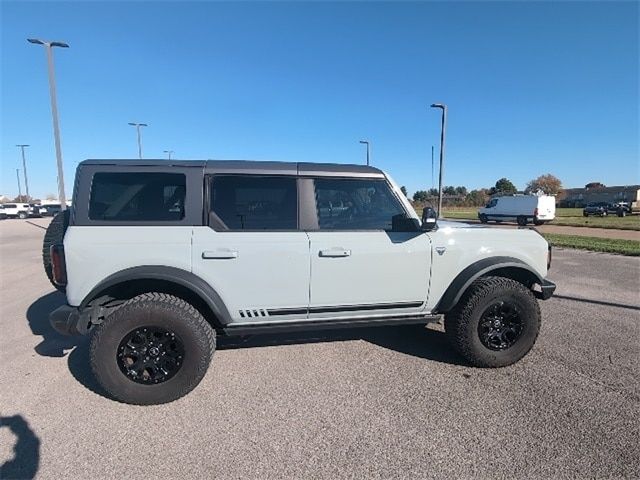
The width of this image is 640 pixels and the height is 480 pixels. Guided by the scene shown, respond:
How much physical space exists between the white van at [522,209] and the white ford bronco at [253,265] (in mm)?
28830

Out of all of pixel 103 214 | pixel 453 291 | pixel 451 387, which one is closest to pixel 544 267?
pixel 453 291

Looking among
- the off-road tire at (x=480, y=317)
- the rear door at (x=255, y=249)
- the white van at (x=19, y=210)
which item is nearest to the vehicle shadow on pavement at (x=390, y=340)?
the off-road tire at (x=480, y=317)

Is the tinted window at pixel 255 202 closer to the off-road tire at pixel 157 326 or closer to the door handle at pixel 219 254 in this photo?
the door handle at pixel 219 254

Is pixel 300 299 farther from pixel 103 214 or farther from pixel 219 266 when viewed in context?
pixel 103 214

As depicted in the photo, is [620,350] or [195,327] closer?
[195,327]

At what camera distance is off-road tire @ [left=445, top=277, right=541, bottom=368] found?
3.42m

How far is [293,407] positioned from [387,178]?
2142 millimetres

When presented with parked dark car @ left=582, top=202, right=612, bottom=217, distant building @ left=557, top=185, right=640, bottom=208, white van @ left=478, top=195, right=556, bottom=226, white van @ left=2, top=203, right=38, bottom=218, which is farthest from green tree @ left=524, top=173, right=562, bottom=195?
white van @ left=2, top=203, right=38, bottom=218

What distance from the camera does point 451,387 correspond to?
10.4 ft

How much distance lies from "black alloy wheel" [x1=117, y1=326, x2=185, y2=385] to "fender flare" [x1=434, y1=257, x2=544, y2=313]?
2332mm

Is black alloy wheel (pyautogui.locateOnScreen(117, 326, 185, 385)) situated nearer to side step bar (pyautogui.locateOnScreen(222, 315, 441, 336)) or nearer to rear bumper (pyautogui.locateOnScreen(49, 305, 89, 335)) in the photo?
rear bumper (pyautogui.locateOnScreen(49, 305, 89, 335))

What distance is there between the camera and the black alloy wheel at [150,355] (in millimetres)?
2930

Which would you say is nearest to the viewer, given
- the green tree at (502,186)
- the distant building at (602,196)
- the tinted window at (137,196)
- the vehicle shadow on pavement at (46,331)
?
the tinted window at (137,196)

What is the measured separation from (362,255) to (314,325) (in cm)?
75
